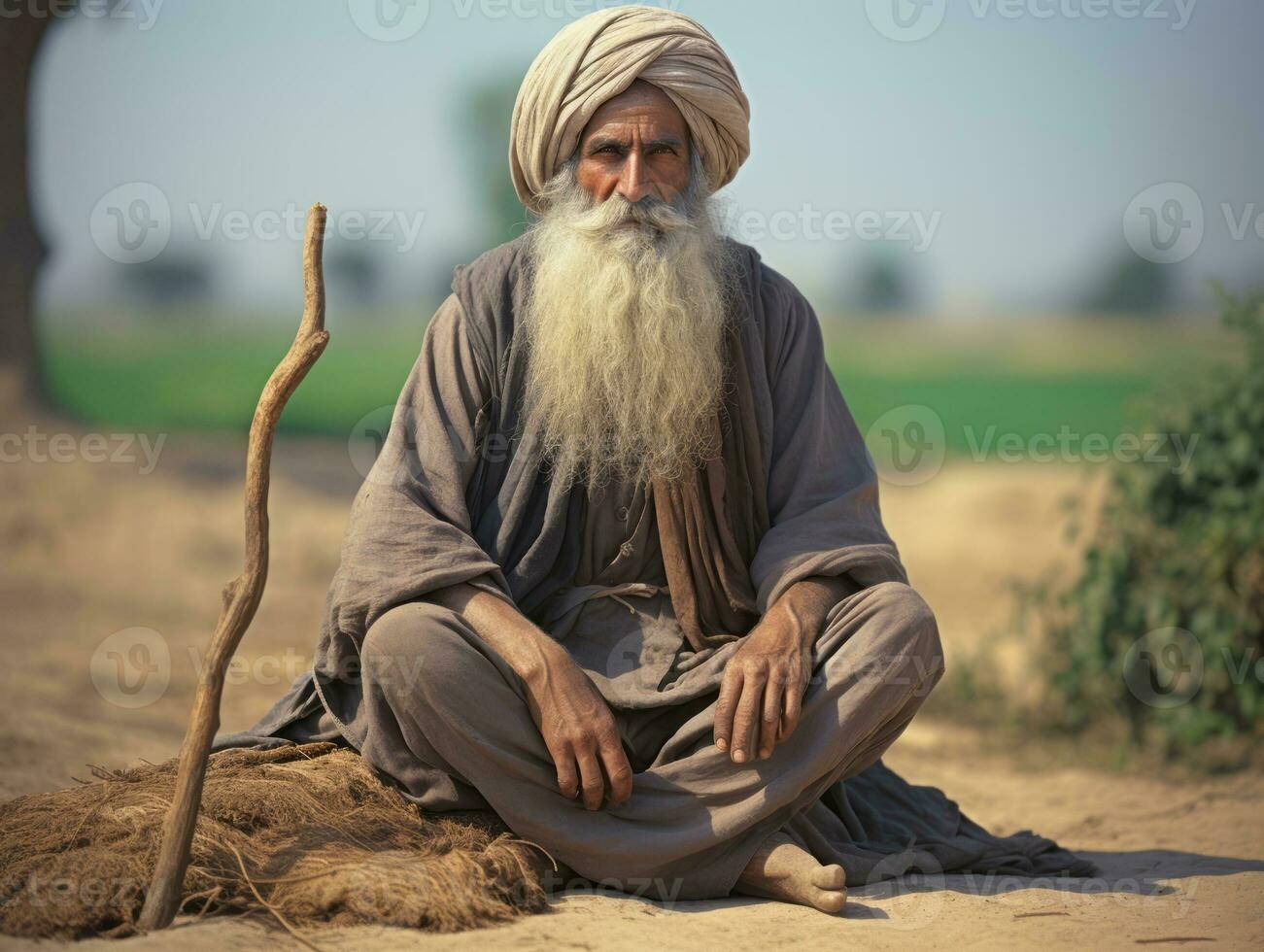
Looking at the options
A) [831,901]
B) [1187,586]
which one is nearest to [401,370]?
[1187,586]

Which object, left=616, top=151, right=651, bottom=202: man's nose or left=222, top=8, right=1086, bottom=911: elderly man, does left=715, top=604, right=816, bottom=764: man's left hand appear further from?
left=616, top=151, right=651, bottom=202: man's nose

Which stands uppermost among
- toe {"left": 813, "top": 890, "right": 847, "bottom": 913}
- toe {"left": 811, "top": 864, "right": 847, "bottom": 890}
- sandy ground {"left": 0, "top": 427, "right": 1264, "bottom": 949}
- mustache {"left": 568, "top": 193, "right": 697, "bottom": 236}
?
mustache {"left": 568, "top": 193, "right": 697, "bottom": 236}

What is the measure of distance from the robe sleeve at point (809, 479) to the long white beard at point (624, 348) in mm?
225

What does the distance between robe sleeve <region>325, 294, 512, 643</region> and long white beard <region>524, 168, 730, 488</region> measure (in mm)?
197

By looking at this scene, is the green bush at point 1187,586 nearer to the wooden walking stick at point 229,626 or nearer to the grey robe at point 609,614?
the grey robe at point 609,614

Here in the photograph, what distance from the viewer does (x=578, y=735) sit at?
3393 millimetres

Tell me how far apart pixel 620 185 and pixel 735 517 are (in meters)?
1.03

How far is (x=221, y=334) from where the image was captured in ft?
101

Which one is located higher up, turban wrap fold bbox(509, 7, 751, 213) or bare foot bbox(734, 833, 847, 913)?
turban wrap fold bbox(509, 7, 751, 213)

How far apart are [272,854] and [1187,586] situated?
4556 millimetres

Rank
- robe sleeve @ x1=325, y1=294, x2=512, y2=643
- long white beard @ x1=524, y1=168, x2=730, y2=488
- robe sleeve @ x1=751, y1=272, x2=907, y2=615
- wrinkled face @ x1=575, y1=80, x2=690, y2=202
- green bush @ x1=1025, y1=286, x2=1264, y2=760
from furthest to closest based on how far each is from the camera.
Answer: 1. green bush @ x1=1025, y1=286, x2=1264, y2=760
2. wrinkled face @ x1=575, y1=80, x2=690, y2=202
3. long white beard @ x1=524, y1=168, x2=730, y2=488
4. robe sleeve @ x1=751, y1=272, x2=907, y2=615
5. robe sleeve @ x1=325, y1=294, x2=512, y2=643

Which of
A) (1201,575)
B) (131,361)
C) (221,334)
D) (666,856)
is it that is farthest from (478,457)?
(221,334)

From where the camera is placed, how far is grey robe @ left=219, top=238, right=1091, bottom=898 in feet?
11.5

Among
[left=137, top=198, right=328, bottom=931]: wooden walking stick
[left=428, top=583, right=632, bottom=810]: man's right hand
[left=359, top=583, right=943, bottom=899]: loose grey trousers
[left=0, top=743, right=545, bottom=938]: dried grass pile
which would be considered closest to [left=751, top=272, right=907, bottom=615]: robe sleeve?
[left=359, top=583, right=943, bottom=899]: loose grey trousers
